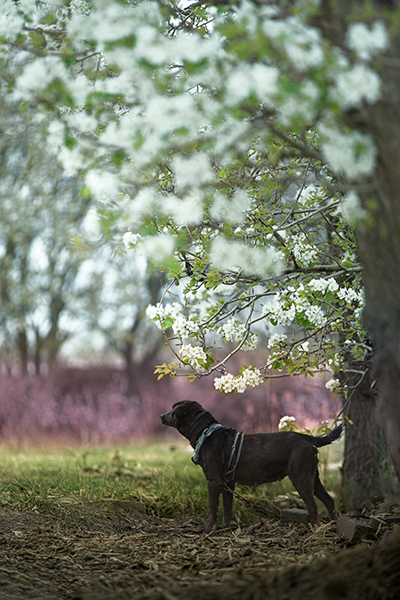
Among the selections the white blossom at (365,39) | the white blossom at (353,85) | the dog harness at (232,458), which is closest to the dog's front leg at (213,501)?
the dog harness at (232,458)

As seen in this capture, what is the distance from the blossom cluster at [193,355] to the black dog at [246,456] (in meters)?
0.33

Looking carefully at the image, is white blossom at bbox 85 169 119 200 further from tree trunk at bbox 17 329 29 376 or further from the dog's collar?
tree trunk at bbox 17 329 29 376

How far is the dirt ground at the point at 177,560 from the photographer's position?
2.16 metres

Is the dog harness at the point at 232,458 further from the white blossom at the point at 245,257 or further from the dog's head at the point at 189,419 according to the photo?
the white blossom at the point at 245,257

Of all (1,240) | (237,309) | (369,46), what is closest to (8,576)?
(237,309)

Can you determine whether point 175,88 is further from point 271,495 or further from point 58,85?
point 271,495

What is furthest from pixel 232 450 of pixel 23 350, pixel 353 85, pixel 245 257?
pixel 23 350

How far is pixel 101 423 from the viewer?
39.7 ft

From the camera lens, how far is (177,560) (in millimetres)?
2977

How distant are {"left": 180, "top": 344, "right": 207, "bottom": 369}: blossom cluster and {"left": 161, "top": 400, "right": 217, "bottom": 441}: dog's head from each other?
0.31 meters

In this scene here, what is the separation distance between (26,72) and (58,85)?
21 cm

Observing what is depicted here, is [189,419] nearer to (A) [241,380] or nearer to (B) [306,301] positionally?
(A) [241,380]

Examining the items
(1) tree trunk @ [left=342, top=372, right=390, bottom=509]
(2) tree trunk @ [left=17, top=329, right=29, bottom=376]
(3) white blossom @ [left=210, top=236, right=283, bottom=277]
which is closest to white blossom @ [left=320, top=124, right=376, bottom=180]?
(3) white blossom @ [left=210, top=236, right=283, bottom=277]

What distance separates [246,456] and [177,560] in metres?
0.97
